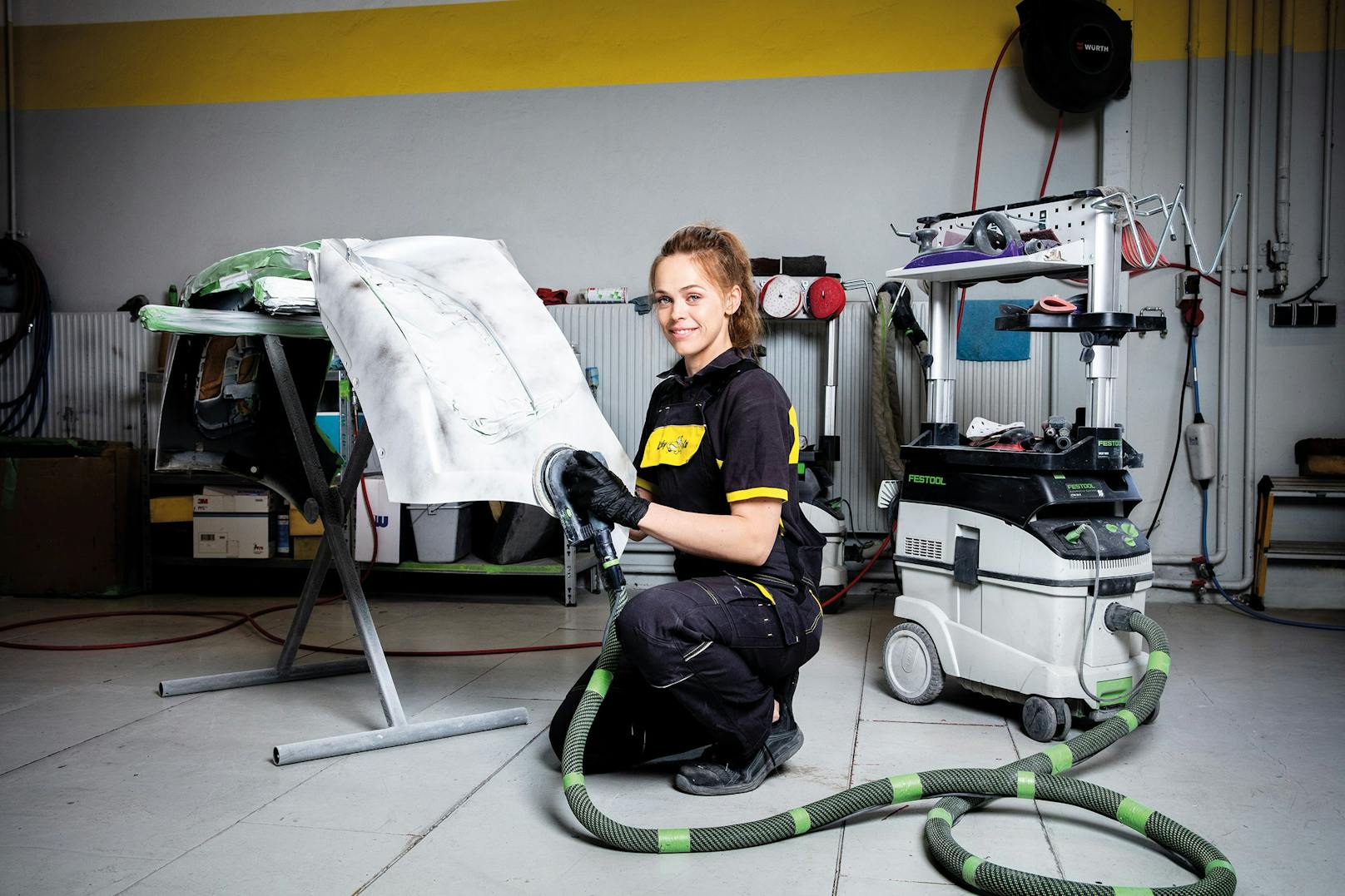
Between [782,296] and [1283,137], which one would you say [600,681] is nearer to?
[782,296]

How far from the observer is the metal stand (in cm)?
223

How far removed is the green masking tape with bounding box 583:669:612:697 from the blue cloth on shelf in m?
2.81

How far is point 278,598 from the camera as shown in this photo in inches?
173

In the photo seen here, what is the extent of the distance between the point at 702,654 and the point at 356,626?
1.05 m

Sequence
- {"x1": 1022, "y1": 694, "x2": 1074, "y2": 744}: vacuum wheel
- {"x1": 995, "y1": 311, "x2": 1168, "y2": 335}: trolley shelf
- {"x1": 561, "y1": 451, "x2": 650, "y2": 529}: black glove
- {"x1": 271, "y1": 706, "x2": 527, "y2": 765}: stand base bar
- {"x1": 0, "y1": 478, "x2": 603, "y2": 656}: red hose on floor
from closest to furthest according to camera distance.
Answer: {"x1": 561, "y1": 451, "x2": 650, "y2": 529}: black glove → {"x1": 271, "y1": 706, "x2": 527, "y2": 765}: stand base bar → {"x1": 1022, "y1": 694, "x2": 1074, "y2": 744}: vacuum wheel → {"x1": 995, "y1": 311, "x2": 1168, "y2": 335}: trolley shelf → {"x1": 0, "y1": 478, "x2": 603, "y2": 656}: red hose on floor

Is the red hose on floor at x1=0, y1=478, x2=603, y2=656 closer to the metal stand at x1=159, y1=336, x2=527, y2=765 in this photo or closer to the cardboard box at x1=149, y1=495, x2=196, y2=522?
the metal stand at x1=159, y1=336, x2=527, y2=765

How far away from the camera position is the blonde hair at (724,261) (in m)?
1.96

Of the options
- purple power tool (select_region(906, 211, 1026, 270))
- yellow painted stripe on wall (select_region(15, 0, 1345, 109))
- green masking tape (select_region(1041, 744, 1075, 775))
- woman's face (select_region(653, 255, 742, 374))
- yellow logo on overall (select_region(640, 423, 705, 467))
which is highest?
yellow painted stripe on wall (select_region(15, 0, 1345, 109))

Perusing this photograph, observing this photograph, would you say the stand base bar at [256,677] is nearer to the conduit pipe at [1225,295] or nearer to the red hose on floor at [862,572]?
the red hose on floor at [862,572]

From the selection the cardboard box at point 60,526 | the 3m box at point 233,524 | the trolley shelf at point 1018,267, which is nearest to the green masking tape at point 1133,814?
the trolley shelf at point 1018,267

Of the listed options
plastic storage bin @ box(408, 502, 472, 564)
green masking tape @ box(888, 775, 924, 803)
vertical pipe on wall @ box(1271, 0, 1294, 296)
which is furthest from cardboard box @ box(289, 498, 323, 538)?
vertical pipe on wall @ box(1271, 0, 1294, 296)

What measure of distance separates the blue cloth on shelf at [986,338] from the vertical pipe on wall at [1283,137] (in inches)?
39.8

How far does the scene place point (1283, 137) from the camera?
4.09 meters

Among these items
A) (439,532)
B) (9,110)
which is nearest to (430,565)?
(439,532)
